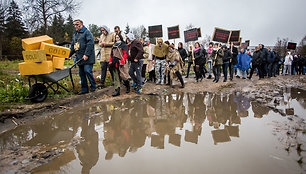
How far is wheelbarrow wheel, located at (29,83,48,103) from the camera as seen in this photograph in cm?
467

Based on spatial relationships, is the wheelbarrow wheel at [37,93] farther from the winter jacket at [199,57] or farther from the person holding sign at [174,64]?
the winter jacket at [199,57]

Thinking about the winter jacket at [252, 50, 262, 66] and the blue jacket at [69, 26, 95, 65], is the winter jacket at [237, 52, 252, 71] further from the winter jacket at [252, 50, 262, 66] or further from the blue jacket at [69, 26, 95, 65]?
the blue jacket at [69, 26, 95, 65]

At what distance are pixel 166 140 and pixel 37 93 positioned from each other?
12.2 ft

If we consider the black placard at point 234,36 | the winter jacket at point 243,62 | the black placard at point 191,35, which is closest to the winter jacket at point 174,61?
the black placard at point 191,35

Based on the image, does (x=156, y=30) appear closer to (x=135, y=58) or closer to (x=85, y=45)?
(x=135, y=58)

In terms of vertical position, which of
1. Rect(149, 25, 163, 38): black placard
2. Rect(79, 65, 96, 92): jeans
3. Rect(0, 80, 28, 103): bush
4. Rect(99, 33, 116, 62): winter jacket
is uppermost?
Rect(149, 25, 163, 38): black placard

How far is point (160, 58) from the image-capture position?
8586mm

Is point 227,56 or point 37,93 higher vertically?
point 227,56

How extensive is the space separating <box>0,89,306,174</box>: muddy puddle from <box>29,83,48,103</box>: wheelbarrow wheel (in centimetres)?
86

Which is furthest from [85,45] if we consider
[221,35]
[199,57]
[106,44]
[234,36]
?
[234,36]

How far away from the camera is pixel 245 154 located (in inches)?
98.9

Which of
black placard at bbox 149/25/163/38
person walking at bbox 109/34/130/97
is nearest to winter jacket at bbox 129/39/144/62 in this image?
person walking at bbox 109/34/130/97

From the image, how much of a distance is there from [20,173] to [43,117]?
232 cm

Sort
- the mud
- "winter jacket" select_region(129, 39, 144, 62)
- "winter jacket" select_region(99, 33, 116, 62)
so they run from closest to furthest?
the mud < "winter jacket" select_region(129, 39, 144, 62) < "winter jacket" select_region(99, 33, 116, 62)
